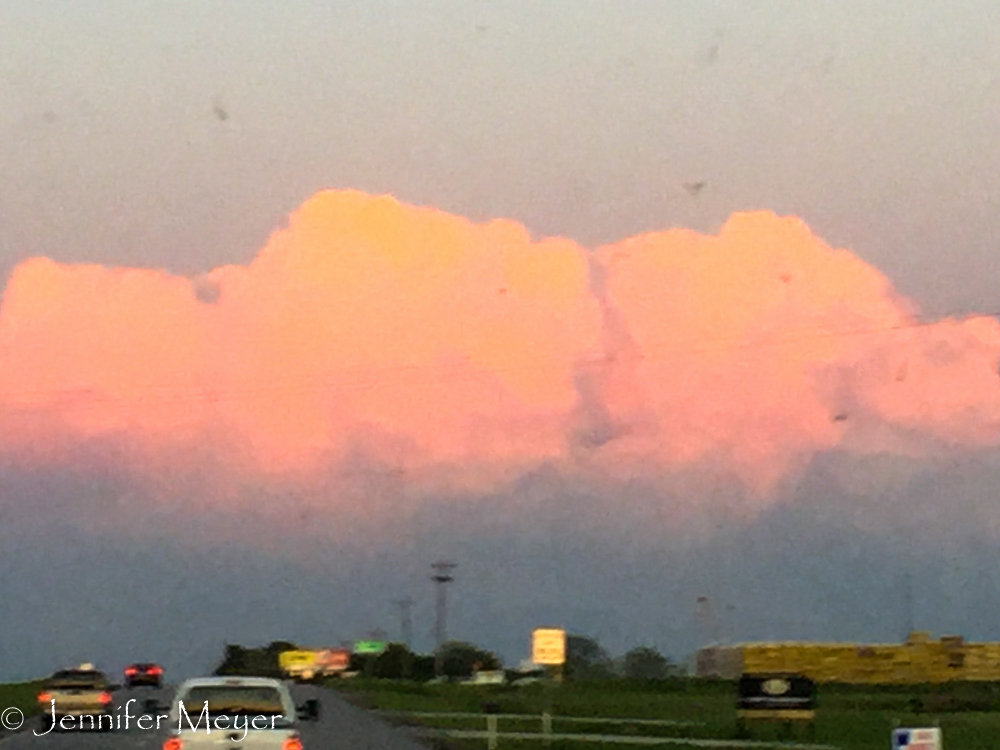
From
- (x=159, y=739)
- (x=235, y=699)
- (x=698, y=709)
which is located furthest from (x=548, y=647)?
(x=698, y=709)

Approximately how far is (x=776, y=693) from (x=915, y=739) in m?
33.7

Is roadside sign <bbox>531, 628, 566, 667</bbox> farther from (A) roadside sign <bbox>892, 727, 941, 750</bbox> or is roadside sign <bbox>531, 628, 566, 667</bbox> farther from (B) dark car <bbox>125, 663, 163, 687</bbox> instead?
(B) dark car <bbox>125, 663, 163, 687</bbox>

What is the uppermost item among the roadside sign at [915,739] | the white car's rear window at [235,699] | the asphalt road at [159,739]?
the white car's rear window at [235,699]

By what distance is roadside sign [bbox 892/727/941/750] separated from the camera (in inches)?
912

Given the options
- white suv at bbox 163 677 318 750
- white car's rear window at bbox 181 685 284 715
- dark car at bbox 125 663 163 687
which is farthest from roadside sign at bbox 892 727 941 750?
dark car at bbox 125 663 163 687

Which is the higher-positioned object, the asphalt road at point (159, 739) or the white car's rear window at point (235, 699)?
the white car's rear window at point (235, 699)

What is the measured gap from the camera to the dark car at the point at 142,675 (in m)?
113

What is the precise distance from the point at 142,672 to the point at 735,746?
231ft

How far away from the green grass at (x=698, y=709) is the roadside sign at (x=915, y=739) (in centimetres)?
2557

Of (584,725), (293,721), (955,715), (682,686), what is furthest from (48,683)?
(682,686)

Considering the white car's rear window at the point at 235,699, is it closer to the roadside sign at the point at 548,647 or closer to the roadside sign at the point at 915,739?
the roadside sign at the point at 915,739

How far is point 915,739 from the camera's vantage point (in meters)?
23.2

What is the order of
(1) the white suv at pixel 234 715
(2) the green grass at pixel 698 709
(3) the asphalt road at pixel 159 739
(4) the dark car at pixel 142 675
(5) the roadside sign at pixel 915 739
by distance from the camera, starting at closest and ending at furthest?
(5) the roadside sign at pixel 915 739
(1) the white suv at pixel 234 715
(3) the asphalt road at pixel 159 739
(2) the green grass at pixel 698 709
(4) the dark car at pixel 142 675

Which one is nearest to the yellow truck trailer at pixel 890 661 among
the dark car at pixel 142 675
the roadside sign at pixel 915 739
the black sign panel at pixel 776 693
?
the dark car at pixel 142 675
